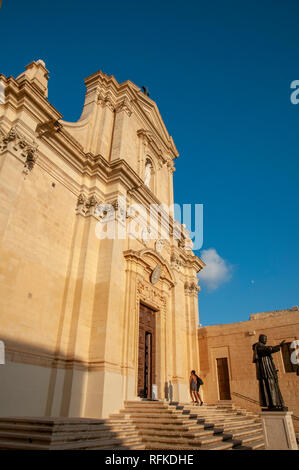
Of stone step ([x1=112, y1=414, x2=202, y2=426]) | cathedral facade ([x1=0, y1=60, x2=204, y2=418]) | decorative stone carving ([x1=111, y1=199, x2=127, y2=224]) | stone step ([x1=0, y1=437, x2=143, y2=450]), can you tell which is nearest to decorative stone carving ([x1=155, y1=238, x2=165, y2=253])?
cathedral facade ([x1=0, y1=60, x2=204, y2=418])

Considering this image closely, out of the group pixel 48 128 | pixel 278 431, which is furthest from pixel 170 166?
pixel 278 431

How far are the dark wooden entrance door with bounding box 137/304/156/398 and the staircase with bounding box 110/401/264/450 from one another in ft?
8.18

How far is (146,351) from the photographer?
13.4 m

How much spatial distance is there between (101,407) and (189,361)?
8265 millimetres

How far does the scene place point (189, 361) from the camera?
16.2 meters

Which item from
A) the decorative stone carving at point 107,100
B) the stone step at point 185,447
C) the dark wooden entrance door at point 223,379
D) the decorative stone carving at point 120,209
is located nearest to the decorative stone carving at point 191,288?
the dark wooden entrance door at point 223,379

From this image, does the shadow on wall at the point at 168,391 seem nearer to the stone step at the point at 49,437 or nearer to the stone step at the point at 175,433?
the stone step at the point at 175,433

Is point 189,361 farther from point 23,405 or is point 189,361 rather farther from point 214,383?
point 23,405

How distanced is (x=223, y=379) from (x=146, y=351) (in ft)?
18.1

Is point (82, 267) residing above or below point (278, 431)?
above

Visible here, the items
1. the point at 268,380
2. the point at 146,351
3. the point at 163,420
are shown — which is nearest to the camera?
the point at 268,380

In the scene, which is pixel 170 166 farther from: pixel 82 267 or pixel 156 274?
pixel 82 267

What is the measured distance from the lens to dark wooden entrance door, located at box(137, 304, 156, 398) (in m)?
12.3

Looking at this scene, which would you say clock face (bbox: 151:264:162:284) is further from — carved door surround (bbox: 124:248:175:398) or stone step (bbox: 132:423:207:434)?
stone step (bbox: 132:423:207:434)
